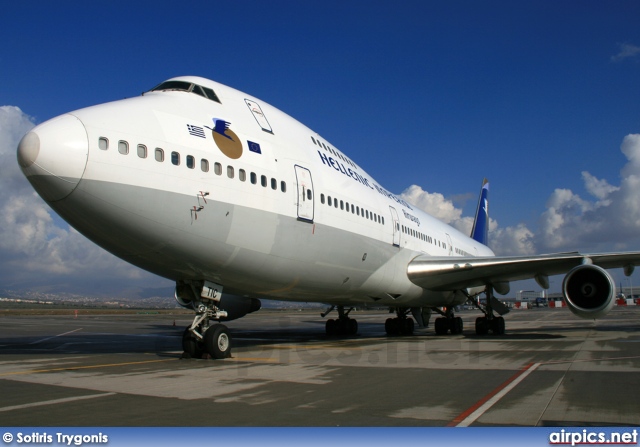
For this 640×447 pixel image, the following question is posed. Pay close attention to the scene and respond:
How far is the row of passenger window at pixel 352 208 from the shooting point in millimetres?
11961

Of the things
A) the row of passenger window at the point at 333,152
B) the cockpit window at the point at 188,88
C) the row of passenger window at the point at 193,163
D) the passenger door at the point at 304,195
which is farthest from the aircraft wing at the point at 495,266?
the cockpit window at the point at 188,88

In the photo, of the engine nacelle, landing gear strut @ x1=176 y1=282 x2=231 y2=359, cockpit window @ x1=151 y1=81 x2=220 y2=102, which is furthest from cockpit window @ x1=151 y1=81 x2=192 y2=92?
the engine nacelle

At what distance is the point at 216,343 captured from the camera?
32.5 ft

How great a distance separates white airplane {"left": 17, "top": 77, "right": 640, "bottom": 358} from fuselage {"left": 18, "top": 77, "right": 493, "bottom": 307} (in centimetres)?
2

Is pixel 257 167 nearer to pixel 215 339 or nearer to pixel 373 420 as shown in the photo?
pixel 215 339

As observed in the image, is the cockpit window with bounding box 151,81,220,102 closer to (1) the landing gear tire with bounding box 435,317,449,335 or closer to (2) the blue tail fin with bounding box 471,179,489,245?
(1) the landing gear tire with bounding box 435,317,449,335

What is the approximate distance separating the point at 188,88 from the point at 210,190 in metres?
2.40

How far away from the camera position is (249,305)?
599 inches

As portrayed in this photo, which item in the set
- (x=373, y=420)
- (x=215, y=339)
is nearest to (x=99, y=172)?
(x=215, y=339)

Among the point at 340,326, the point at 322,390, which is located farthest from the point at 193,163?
the point at 340,326

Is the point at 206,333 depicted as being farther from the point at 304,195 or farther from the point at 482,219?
the point at 482,219

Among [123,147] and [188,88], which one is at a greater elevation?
[188,88]

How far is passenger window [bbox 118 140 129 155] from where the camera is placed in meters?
8.05

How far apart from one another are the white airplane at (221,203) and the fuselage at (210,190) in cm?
2
